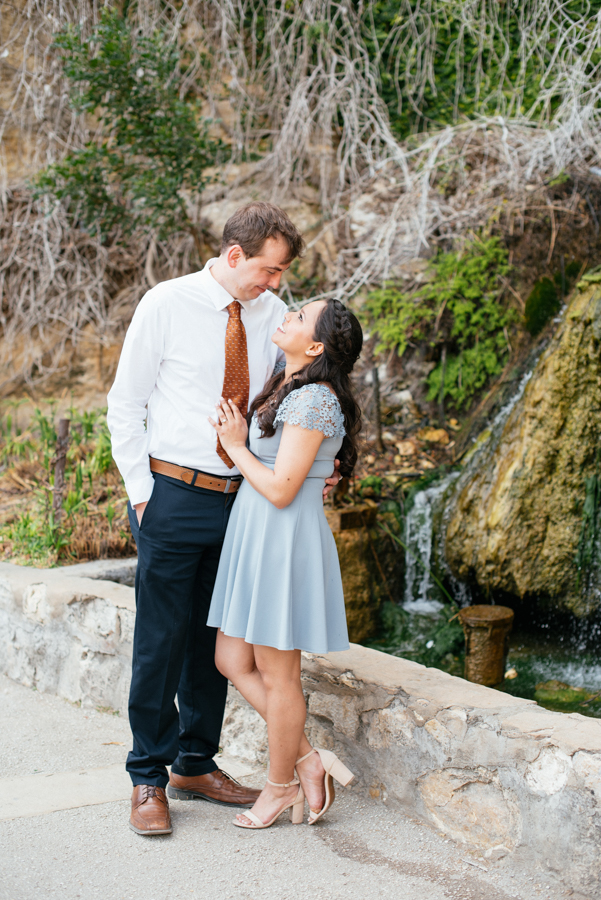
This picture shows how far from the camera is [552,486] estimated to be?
4.51m

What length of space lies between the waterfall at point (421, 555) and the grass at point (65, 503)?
1.93 metres

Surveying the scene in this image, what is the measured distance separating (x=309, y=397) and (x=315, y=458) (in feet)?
0.67

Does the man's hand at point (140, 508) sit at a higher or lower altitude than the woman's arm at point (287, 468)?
lower

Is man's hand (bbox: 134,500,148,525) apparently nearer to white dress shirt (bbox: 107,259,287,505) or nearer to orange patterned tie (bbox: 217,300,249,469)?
white dress shirt (bbox: 107,259,287,505)

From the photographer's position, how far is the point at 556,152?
5.82 m


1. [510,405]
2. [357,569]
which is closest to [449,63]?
[510,405]

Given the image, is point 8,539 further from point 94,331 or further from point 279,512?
point 94,331

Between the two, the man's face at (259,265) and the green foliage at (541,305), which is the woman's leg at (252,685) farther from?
the green foliage at (541,305)

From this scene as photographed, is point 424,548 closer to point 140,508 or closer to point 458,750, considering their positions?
point 458,750

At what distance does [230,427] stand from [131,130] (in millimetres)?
4707

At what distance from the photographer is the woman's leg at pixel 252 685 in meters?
2.31

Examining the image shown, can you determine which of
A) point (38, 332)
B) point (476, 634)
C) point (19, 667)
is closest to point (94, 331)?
point (38, 332)

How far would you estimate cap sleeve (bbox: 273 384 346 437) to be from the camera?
214 centimetres

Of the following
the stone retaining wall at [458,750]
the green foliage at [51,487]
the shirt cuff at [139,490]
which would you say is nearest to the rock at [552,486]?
the stone retaining wall at [458,750]
